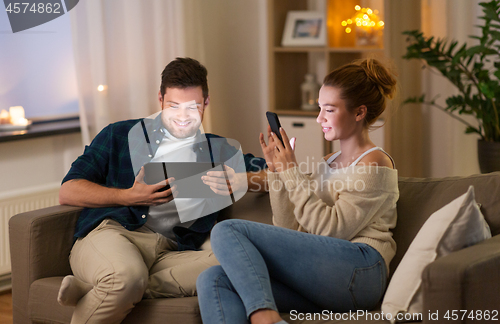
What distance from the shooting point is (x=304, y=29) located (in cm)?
340

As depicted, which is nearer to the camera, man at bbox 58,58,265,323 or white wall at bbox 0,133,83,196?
man at bbox 58,58,265,323

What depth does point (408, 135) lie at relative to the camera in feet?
11.0

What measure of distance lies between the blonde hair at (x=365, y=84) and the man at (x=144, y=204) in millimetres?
477

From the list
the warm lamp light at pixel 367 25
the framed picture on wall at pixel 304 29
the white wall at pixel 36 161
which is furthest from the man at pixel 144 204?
the warm lamp light at pixel 367 25

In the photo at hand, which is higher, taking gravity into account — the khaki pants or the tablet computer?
the tablet computer

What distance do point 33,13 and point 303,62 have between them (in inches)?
68.4

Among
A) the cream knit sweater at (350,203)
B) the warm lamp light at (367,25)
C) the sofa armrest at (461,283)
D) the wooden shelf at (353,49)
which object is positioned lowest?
the sofa armrest at (461,283)

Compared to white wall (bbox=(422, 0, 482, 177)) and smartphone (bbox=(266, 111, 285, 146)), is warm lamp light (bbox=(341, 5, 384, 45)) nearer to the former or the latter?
white wall (bbox=(422, 0, 482, 177))

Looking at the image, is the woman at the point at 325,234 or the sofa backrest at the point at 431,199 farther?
the sofa backrest at the point at 431,199

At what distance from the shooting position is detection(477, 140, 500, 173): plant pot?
284 centimetres

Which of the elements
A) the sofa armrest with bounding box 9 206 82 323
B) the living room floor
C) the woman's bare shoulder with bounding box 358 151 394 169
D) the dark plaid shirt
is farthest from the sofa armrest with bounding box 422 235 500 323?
the living room floor

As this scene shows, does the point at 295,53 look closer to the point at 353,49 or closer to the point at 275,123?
the point at 353,49

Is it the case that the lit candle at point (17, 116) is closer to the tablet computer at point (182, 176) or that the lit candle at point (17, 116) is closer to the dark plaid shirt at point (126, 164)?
the dark plaid shirt at point (126, 164)

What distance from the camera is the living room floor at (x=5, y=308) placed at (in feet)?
7.32
